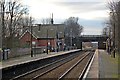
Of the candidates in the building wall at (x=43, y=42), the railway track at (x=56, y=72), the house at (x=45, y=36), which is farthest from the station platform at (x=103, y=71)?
the building wall at (x=43, y=42)

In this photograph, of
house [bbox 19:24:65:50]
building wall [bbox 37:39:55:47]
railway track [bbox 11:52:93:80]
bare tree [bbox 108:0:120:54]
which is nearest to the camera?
railway track [bbox 11:52:93:80]

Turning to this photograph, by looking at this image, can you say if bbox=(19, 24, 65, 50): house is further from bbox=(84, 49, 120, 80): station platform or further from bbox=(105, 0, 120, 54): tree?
bbox=(84, 49, 120, 80): station platform

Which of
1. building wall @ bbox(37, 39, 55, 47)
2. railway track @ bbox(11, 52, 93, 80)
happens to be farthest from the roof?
railway track @ bbox(11, 52, 93, 80)

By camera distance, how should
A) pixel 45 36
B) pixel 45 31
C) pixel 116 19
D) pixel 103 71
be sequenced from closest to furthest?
pixel 103 71 → pixel 116 19 → pixel 45 36 → pixel 45 31

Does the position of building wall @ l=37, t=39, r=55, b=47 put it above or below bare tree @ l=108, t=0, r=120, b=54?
below

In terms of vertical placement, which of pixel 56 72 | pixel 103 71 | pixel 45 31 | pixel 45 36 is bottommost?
pixel 56 72

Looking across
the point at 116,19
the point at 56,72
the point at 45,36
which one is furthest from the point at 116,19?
the point at 45,36

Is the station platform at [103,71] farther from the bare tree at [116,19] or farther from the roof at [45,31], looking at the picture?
the roof at [45,31]

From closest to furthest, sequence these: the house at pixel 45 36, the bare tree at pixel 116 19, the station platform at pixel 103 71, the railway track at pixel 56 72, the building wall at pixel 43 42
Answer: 1. the station platform at pixel 103 71
2. the railway track at pixel 56 72
3. the bare tree at pixel 116 19
4. the house at pixel 45 36
5. the building wall at pixel 43 42

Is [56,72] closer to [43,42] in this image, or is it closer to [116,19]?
[116,19]

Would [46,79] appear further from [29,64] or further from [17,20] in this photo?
[17,20]

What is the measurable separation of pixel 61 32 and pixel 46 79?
10911 cm

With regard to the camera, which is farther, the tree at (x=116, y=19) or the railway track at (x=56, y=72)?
the tree at (x=116, y=19)

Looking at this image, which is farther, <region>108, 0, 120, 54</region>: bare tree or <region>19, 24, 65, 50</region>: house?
<region>19, 24, 65, 50</region>: house
